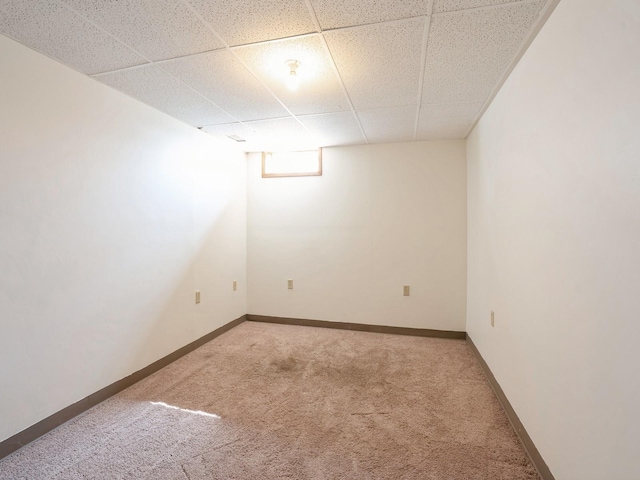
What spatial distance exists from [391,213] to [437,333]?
1522 millimetres

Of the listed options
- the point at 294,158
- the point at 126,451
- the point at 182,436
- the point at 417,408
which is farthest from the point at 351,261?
the point at 126,451

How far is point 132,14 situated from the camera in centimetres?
140

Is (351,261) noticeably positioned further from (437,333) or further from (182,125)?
(182,125)

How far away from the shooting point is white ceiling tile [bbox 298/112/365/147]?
2.74m

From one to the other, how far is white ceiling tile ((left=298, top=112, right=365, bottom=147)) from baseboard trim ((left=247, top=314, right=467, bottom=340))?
7.41ft

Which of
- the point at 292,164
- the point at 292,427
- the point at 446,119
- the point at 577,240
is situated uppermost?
the point at 446,119

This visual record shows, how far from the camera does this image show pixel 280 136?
330 centimetres

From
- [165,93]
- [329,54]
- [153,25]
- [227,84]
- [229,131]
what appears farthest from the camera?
[229,131]

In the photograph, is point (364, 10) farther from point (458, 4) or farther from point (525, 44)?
point (525, 44)

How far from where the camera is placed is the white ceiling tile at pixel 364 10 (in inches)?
51.8

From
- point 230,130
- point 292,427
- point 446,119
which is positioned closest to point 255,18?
point 230,130

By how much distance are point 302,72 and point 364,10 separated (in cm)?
65

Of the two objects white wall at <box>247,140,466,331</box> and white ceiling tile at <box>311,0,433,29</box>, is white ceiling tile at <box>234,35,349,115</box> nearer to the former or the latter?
white ceiling tile at <box>311,0,433,29</box>

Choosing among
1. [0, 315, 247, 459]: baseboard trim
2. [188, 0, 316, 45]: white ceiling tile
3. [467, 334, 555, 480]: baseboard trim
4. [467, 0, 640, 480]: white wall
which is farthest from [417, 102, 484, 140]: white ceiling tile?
[0, 315, 247, 459]: baseboard trim
